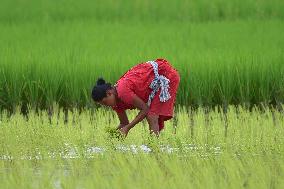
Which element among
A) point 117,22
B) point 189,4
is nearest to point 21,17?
point 117,22

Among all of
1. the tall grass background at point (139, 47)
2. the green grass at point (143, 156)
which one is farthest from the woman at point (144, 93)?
the tall grass background at point (139, 47)

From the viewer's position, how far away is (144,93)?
5.91 metres

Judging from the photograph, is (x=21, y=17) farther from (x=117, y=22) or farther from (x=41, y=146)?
(x=41, y=146)

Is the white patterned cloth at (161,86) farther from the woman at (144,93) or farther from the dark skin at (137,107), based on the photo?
the dark skin at (137,107)

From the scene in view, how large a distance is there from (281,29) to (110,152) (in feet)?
18.6

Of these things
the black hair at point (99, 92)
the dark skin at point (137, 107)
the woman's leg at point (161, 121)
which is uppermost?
the black hair at point (99, 92)

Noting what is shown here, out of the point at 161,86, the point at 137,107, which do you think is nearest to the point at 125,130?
the point at 137,107

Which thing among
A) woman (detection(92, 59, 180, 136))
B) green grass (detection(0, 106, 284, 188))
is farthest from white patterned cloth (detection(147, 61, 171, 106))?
green grass (detection(0, 106, 284, 188))

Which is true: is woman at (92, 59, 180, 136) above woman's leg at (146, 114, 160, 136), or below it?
above

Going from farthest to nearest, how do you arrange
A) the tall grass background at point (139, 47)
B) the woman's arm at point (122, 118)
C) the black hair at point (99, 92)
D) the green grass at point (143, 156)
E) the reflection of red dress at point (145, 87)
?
the tall grass background at point (139, 47) → the woman's arm at point (122, 118) → the reflection of red dress at point (145, 87) → the black hair at point (99, 92) → the green grass at point (143, 156)

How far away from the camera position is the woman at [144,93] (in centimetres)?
569

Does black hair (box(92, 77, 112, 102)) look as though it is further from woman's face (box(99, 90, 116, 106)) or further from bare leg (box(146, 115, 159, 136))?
bare leg (box(146, 115, 159, 136))

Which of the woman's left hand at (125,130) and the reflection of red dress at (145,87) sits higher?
the reflection of red dress at (145,87)

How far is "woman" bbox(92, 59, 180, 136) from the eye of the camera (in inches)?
224
